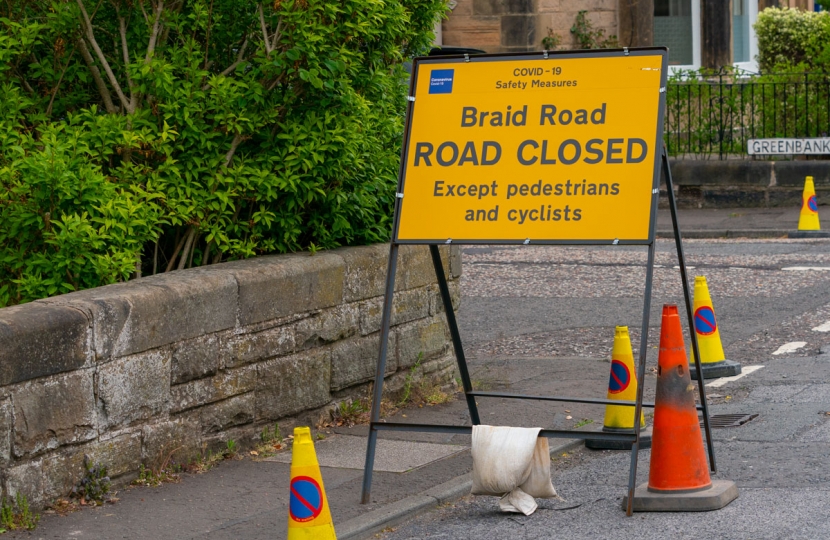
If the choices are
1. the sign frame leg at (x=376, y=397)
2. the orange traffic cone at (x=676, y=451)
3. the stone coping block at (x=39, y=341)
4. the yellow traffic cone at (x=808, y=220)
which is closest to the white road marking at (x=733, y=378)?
the orange traffic cone at (x=676, y=451)

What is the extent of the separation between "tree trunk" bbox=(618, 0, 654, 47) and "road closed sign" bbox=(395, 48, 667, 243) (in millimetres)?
16584

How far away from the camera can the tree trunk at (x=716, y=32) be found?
23203 mm

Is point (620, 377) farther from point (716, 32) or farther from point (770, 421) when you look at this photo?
point (716, 32)

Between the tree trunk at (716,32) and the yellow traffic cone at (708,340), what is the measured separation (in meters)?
15.8

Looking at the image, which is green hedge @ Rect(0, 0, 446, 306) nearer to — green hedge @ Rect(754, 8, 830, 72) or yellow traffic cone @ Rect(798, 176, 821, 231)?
yellow traffic cone @ Rect(798, 176, 821, 231)

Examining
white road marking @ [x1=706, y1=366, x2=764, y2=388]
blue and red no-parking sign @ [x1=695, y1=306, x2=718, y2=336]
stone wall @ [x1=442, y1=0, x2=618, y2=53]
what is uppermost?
stone wall @ [x1=442, y1=0, x2=618, y2=53]

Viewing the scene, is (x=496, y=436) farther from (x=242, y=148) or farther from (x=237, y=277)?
(x=242, y=148)

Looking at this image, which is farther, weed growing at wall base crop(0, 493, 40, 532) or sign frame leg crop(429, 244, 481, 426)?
sign frame leg crop(429, 244, 481, 426)

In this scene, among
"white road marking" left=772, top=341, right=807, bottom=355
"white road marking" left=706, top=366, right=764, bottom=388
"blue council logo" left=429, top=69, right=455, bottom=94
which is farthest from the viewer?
"white road marking" left=772, top=341, right=807, bottom=355

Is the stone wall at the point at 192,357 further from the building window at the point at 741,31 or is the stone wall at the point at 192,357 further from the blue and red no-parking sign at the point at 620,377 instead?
the building window at the point at 741,31

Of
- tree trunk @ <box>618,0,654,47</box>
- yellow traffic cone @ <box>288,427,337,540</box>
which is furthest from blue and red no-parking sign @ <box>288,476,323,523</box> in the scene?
tree trunk @ <box>618,0,654,47</box>

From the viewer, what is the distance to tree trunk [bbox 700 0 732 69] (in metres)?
23.2

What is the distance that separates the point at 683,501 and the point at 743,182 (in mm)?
14504

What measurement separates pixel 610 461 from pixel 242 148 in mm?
2688
